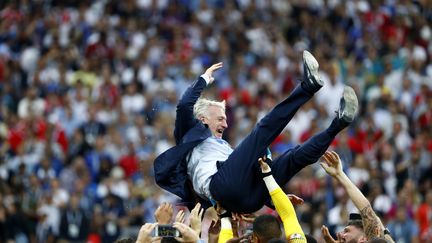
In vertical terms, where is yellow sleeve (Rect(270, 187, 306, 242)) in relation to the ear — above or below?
above

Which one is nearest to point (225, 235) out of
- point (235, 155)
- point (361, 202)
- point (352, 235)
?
point (235, 155)

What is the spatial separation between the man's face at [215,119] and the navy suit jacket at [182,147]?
9 cm

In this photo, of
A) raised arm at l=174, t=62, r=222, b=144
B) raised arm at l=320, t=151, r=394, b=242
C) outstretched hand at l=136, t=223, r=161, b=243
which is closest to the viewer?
outstretched hand at l=136, t=223, r=161, b=243

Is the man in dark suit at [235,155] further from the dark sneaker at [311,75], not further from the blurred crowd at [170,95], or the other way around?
the blurred crowd at [170,95]

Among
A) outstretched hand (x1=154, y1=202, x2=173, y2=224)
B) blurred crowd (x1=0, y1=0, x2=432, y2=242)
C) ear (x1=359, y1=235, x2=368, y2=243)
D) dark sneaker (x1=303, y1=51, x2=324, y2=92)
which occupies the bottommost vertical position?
blurred crowd (x1=0, y1=0, x2=432, y2=242)

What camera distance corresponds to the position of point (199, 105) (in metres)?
9.58

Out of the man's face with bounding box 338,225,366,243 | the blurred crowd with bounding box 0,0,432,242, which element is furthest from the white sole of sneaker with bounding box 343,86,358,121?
the blurred crowd with bounding box 0,0,432,242

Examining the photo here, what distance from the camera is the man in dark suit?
8.87 metres

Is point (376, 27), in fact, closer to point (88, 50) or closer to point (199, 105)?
point (88, 50)

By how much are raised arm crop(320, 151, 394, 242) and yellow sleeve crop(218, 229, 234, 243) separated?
0.85 meters

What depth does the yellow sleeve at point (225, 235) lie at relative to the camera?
852 cm

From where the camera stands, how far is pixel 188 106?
9164mm

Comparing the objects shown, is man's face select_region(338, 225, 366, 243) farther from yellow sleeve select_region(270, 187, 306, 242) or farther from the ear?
yellow sleeve select_region(270, 187, 306, 242)

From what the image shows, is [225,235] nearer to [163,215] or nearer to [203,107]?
[163,215]
